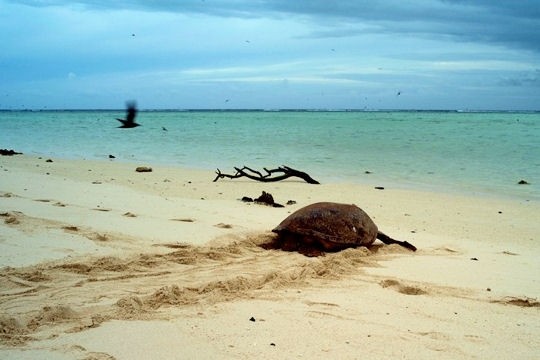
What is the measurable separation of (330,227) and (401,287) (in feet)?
5.15

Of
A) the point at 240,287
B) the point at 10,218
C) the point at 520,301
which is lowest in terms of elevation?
the point at 10,218

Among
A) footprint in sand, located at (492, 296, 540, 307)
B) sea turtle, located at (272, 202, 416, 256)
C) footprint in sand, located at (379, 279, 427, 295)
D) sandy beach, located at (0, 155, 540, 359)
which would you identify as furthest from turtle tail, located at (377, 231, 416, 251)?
footprint in sand, located at (492, 296, 540, 307)

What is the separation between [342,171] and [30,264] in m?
12.3

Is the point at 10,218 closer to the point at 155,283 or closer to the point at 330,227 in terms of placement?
the point at 155,283

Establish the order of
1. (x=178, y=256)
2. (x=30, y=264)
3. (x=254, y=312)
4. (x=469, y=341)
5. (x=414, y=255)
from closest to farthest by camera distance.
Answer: (x=469, y=341) < (x=254, y=312) < (x=30, y=264) < (x=178, y=256) < (x=414, y=255)

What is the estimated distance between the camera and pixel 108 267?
5004mm

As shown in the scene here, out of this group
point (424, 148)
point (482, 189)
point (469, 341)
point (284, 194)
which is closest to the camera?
point (469, 341)

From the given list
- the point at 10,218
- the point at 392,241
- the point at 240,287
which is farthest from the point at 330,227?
the point at 10,218

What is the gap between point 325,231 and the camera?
20.2ft

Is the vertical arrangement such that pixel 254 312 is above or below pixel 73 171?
above

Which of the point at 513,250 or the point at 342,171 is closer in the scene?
the point at 513,250

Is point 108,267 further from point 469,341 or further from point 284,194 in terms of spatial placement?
point 284,194

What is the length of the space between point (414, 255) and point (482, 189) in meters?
7.34

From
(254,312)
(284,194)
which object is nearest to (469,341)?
(254,312)
